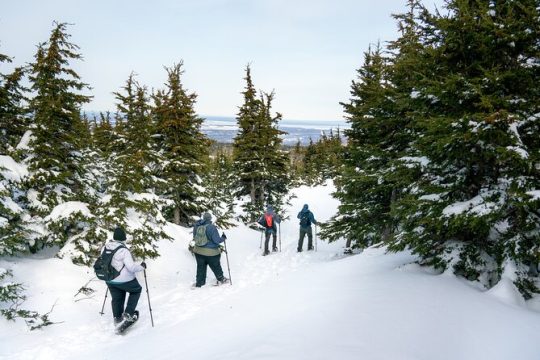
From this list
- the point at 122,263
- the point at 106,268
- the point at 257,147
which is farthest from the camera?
the point at 257,147

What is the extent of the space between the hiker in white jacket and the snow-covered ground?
424mm

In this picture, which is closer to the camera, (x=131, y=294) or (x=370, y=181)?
(x=131, y=294)

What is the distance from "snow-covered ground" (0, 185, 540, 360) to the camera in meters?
4.65

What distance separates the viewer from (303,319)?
18.7 feet

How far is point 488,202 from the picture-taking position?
20.7ft

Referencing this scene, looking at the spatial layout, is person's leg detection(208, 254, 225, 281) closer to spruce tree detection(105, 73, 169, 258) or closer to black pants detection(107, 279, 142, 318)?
spruce tree detection(105, 73, 169, 258)

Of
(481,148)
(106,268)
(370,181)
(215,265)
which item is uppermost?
(481,148)

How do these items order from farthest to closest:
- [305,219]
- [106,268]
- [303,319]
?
[305,219]
[106,268]
[303,319]

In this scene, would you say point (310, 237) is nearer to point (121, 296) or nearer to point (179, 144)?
point (179, 144)

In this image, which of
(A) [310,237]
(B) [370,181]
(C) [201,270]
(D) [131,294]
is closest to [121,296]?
(D) [131,294]

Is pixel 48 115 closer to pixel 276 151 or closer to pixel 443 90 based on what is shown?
pixel 443 90

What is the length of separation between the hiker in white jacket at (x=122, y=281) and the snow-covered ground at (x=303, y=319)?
1.39 ft

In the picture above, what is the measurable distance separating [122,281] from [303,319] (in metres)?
4.27

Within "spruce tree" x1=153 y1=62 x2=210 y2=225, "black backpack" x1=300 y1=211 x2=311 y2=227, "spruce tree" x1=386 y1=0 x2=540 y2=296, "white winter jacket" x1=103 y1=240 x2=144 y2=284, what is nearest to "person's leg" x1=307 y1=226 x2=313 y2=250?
"black backpack" x1=300 y1=211 x2=311 y2=227
